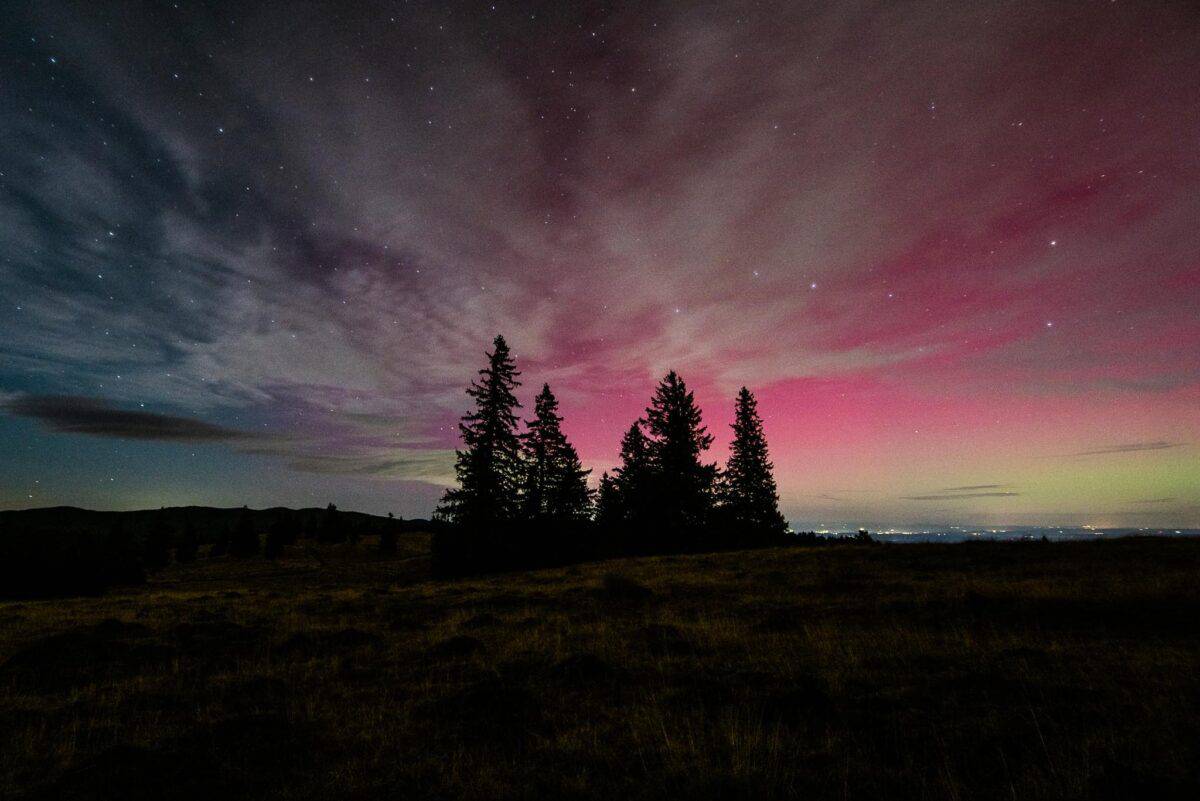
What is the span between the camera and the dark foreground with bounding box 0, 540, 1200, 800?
437 cm

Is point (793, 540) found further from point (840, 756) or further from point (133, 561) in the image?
point (133, 561)

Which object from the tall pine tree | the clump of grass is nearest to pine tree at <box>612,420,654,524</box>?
the tall pine tree

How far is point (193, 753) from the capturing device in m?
4.98

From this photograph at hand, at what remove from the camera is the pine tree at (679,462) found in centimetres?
3600

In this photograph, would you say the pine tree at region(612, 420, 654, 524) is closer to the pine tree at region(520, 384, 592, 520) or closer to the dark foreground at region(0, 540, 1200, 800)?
the pine tree at region(520, 384, 592, 520)

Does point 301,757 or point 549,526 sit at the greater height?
point 549,526

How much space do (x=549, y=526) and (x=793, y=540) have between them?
18.4 meters


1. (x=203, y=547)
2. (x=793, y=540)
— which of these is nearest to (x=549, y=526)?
(x=793, y=540)

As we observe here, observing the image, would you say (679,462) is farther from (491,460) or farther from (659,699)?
(659,699)

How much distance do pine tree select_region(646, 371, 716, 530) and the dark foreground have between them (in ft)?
73.2

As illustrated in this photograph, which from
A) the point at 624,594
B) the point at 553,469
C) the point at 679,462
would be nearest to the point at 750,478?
the point at 679,462

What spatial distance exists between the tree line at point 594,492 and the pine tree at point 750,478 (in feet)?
0.28

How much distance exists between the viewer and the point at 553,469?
38.8 m

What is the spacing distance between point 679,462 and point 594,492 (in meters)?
8.89
